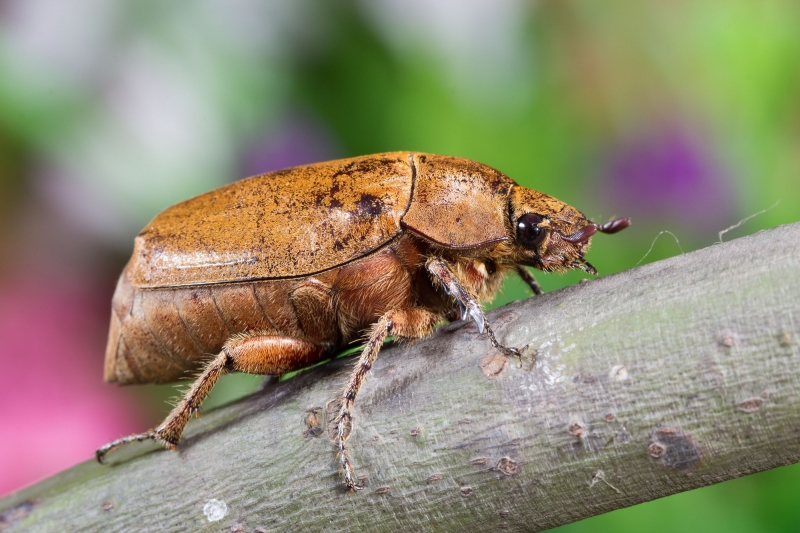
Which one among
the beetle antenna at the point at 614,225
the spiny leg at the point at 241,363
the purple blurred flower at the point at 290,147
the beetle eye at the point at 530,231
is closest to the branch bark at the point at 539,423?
the spiny leg at the point at 241,363

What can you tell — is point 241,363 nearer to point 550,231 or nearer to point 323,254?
point 323,254

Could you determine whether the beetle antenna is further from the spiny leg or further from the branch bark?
the spiny leg

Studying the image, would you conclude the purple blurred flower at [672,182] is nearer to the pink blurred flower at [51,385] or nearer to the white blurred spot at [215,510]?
the white blurred spot at [215,510]

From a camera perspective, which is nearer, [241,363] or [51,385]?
[241,363]

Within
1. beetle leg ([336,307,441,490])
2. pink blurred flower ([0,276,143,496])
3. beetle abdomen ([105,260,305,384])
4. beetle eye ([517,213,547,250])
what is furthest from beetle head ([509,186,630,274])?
pink blurred flower ([0,276,143,496])

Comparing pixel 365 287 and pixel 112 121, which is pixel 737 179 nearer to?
pixel 365 287

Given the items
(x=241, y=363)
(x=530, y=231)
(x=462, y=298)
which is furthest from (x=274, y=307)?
(x=530, y=231)
